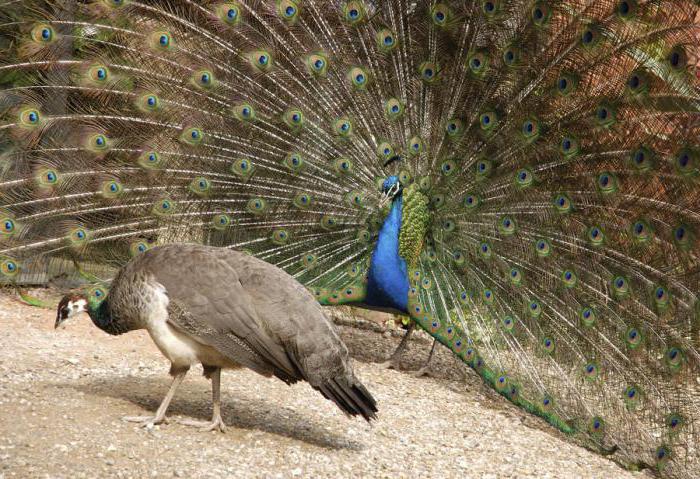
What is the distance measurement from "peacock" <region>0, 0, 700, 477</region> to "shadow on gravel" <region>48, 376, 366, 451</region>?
0.82 meters

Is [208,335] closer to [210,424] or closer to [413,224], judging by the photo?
[210,424]

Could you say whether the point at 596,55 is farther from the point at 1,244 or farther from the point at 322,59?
the point at 1,244

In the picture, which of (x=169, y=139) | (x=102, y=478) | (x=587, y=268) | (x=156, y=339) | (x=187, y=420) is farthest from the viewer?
(x=169, y=139)

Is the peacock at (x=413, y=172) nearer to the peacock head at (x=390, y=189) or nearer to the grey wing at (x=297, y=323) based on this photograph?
the peacock head at (x=390, y=189)

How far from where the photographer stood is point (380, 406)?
4984 mm

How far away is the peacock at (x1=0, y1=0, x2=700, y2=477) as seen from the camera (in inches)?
189

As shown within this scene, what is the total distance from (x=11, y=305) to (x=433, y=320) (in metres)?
3.34

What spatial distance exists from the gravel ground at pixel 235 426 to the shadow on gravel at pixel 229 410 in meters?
0.01

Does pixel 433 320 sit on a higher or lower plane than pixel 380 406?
higher

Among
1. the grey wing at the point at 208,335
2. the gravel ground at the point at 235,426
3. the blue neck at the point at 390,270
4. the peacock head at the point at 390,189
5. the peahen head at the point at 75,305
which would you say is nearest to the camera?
the gravel ground at the point at 235,426

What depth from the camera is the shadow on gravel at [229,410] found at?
13.7 ft

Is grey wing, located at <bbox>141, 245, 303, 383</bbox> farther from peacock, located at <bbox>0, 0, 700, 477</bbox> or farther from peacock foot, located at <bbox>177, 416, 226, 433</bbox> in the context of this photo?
peacock, located at <bbox>0, 0, 700, 477</bbox>

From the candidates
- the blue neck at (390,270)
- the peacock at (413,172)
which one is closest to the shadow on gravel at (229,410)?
the peacock at (413,172)

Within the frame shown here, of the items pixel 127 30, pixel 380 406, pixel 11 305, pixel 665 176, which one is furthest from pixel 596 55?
pixel 11 305
